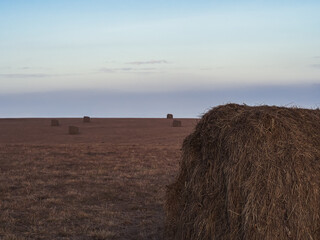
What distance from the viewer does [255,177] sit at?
19.9 feet

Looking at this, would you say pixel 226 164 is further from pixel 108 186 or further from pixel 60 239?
pixel 108 186

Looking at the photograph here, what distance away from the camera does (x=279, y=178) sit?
6.07m

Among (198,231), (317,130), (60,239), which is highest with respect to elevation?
(317,130)

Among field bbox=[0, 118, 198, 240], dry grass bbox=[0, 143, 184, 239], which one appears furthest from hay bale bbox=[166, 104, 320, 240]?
dry grass bbox=[0, 143, 184, 239]

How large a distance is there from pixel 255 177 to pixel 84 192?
287 inches

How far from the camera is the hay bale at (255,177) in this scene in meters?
6.03

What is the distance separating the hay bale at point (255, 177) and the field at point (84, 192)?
2132 millimetres

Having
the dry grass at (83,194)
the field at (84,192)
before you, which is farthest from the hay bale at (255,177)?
the dry grass at (83,194)

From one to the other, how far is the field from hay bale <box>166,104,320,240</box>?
213cm

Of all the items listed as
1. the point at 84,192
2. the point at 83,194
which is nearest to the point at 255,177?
the point at 83,194

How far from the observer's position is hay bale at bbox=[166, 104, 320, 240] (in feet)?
19.8

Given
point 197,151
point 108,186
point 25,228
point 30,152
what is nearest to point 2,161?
point 30,152

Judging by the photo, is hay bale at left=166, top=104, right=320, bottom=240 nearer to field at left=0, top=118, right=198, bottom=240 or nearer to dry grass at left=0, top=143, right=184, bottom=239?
field at left=0, top=118, right=198, bottom=240

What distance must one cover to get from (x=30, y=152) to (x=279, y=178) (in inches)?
671
